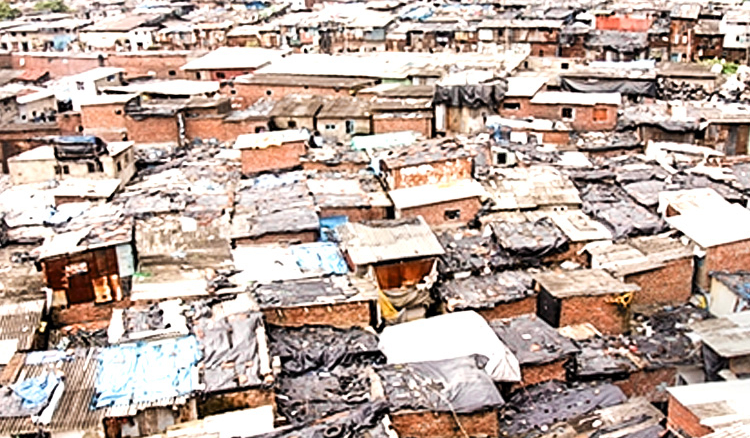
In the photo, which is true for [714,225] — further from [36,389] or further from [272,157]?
[36,389]

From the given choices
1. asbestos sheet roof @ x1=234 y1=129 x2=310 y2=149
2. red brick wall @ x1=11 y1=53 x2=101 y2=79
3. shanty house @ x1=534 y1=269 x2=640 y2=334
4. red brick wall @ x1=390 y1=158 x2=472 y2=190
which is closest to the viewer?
shanty house @ x1=534 y1=269 x2=640 y2=334

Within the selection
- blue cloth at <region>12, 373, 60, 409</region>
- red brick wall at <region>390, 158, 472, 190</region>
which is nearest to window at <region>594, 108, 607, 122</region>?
red brick wall at <region>390, 158, 472, 190</region>

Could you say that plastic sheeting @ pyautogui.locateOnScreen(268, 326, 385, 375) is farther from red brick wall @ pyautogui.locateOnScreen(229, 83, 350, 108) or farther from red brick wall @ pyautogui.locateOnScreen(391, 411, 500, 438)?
red brick wall @ pyautogui.locateOnScreen(229, 83, 350, 108)

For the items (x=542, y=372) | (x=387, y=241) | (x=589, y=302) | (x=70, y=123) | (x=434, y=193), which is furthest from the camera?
(x=70, y=123)

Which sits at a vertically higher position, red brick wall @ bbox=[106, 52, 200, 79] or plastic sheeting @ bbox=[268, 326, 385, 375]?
red brick wall @ bbox=[106, 52, 200, 79]

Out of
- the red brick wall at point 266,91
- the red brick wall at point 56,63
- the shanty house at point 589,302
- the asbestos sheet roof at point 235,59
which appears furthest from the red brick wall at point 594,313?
the red brick wall at point 56,63

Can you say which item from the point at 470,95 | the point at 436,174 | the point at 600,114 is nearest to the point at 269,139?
the point at 436,174

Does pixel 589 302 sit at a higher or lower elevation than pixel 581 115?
lower
